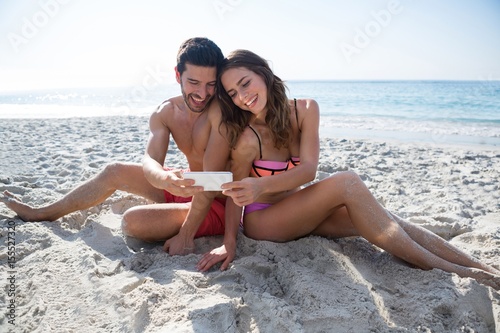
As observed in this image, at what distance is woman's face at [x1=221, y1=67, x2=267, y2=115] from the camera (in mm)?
2479

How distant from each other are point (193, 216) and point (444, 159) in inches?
170

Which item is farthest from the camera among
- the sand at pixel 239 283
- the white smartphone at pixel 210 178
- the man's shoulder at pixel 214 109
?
the man's shoulder at pixel 214 109

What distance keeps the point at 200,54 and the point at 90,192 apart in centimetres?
132

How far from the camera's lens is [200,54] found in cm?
253

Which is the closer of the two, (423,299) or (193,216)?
(423,299)

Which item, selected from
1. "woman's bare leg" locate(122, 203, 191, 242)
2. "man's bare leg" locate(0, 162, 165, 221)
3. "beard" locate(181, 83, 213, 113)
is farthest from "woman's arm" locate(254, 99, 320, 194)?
"man's bare leg" locate(0, 162, 165, 221)

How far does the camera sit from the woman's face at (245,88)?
8.13 ft

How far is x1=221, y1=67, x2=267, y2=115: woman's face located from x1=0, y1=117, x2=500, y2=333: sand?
87 centimetres

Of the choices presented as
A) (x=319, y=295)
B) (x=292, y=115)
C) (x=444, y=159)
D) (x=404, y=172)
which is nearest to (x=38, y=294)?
(x=319, y=295)

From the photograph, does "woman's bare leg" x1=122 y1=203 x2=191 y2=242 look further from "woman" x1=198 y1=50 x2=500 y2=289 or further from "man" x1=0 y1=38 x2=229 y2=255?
"woman" x1=198 y1=50 x2=500 y2=289

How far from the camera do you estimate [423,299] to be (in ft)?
6.62

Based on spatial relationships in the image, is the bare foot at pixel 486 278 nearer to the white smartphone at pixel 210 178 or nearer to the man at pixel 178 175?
the white smartphone at pixel 210 178

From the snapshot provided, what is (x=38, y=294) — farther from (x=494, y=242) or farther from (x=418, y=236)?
(x=494, y=242)

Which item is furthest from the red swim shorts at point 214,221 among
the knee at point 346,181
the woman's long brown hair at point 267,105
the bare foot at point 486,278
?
the bare foot at point 486,278
